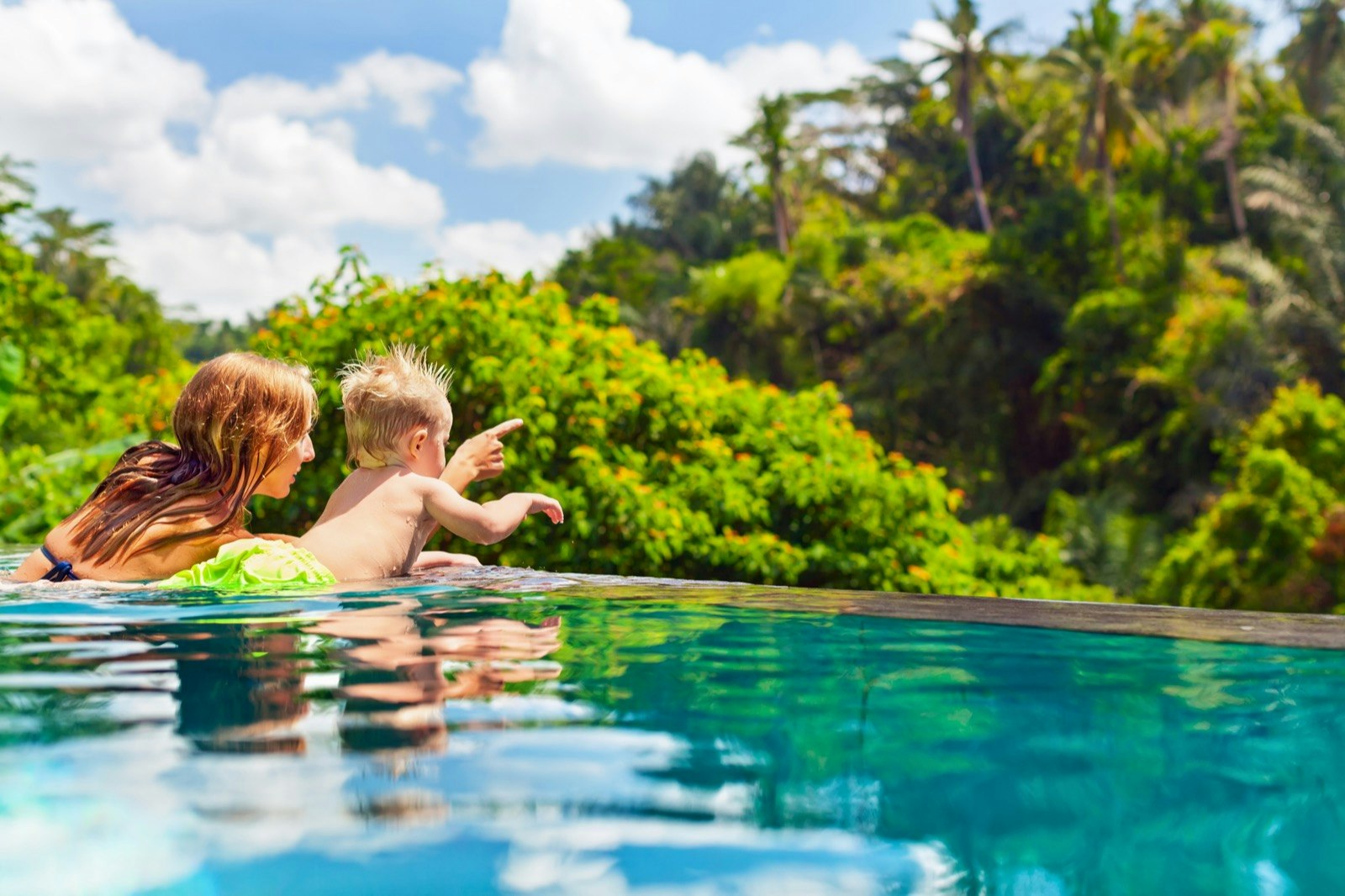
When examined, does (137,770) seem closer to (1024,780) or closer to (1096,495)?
(1024,780)

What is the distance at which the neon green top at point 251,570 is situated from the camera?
150 inches

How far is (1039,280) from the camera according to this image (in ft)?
102

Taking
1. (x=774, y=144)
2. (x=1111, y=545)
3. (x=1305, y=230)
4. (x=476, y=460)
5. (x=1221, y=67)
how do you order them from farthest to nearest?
(x=774, y=144)
(x=1221, y=67)
(x=1305, y=230)
(x=1111, y=545)
(x=476, y=460)

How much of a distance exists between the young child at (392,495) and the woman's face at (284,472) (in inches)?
6.2

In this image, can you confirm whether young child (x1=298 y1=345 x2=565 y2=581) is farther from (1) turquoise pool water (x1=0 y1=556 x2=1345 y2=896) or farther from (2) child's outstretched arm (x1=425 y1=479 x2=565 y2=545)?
(1) turquoise pool water (x1=0 y1=556 x2=1345 y2=896)

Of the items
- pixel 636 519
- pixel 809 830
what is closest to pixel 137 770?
pixel 809 830

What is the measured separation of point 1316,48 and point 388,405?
3397 centimetres

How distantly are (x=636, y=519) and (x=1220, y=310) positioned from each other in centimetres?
2199

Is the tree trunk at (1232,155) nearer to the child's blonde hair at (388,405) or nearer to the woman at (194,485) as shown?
the child's blonde hair at (388,405)

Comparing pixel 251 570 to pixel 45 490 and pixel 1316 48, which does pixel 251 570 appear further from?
pixel 1316 48

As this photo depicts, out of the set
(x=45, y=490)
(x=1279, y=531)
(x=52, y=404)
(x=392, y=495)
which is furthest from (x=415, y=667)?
(x=1279, y=531)

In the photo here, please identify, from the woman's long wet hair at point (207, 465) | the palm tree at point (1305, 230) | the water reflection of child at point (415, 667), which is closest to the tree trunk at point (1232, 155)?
the palm tree at point (1305, 230)

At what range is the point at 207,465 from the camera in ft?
13.2

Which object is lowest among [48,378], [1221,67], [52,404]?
[52,404]
